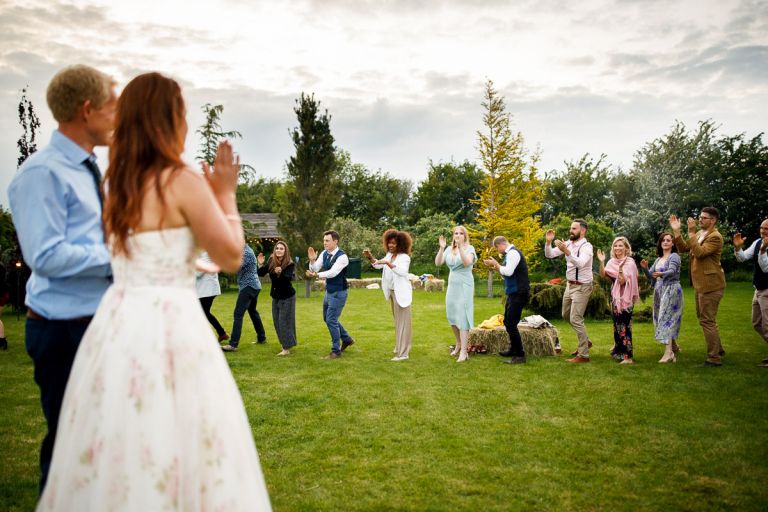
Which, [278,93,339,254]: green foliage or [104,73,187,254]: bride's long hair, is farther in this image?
[278,93,339,254]: green foliage

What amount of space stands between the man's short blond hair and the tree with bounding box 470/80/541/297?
22.5m

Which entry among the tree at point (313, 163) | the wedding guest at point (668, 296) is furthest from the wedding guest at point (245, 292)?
the tree at point (313, 163)

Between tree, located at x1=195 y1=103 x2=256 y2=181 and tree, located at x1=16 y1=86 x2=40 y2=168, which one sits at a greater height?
tree, located at x1=195 y1=103 x2=256 y2=181

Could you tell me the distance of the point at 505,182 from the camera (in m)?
24.5

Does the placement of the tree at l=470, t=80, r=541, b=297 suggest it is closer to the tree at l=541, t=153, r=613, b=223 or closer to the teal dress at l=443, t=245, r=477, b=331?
the teal dress at l=443, t=245, r=477, b=331

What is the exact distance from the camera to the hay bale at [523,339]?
9.95m

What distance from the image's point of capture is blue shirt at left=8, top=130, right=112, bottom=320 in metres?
2.27

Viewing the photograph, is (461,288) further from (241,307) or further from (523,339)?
(241,307)

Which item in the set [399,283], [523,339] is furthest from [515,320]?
[399,283]

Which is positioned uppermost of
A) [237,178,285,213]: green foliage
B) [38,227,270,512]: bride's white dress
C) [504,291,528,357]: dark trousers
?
[237,178,285,213]: green foliage

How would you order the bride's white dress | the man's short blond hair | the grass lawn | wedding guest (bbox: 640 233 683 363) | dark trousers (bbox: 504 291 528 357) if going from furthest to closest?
dark trousers (bbox: 504 291 528 357)
wedding guest (bbox: 640 233 683 363)
the grass lawn
the man's short blond hair
the bride's white dress

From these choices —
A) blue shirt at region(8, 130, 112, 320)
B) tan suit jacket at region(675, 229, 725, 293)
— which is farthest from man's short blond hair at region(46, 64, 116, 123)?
tan suit jacket at region(675, 229, 725, 293)

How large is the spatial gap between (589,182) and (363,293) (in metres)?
35.8

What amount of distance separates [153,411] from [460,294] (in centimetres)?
786
